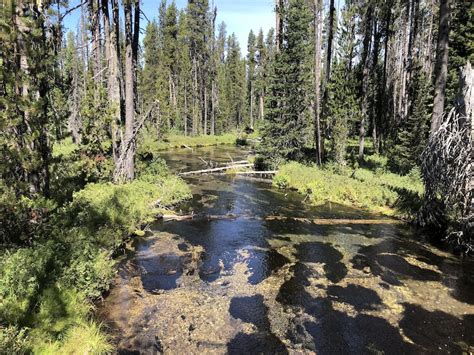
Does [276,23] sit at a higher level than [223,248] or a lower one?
higher

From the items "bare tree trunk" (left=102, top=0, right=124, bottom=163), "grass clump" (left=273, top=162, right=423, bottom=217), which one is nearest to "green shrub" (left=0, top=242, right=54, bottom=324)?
"bare tree trunk" (left=102, top=0, right=124, bottom=163)

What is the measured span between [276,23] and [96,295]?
26.6 meters

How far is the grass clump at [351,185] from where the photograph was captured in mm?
17109

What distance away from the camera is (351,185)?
1853 centimetres

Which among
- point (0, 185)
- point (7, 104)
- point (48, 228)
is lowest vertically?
point (48, 228)

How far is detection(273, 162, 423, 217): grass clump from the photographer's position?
17109 mm

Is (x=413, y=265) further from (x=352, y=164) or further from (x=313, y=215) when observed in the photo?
(x=352, y=164)

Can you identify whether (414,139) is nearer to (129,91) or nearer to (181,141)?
(129,91)

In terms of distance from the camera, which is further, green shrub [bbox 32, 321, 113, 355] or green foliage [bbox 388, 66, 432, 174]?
green foliage [bbox 388, 66, 432, 174]

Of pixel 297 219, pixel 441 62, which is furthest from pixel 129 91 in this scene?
pixel 441 62

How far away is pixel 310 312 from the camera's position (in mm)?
8227

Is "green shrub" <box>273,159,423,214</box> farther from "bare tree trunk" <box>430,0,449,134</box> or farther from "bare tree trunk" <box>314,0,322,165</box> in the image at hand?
"bare tree trunk" <box>430,0,449,134</box>

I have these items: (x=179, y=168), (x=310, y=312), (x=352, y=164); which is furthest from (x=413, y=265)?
(x=179, y=168)

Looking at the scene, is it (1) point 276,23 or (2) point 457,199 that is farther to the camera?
(1) point 276,23
